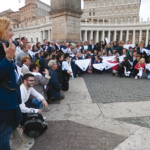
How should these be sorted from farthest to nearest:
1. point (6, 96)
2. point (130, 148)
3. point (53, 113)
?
point (53, 113)
point (130, 148)
point (6, 96)

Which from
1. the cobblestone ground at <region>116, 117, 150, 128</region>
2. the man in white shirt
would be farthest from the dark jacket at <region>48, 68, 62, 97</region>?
the cobblestone ground at <region>116, 117, 150, 128</region>

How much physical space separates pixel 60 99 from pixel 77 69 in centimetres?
461

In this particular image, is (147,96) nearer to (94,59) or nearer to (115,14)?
(94,59)

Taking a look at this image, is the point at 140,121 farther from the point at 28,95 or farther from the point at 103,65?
the point at 103,65

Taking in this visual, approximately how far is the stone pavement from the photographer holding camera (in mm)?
957

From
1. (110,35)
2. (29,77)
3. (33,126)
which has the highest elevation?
(110,35)

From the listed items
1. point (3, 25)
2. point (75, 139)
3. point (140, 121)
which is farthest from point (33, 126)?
point (140, 121)

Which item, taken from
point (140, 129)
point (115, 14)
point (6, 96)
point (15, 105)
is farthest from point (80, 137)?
point (115, 14)

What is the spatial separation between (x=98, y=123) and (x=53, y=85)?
2078mm

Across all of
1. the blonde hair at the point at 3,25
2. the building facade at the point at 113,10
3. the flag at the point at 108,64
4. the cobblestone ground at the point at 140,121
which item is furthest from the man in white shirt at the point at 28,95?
the building facade at the point at 113,10

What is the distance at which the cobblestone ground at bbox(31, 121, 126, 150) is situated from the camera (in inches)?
109

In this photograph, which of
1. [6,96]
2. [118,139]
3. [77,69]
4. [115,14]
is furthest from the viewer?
[115,14]

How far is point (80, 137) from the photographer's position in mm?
3041

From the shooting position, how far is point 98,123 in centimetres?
362
